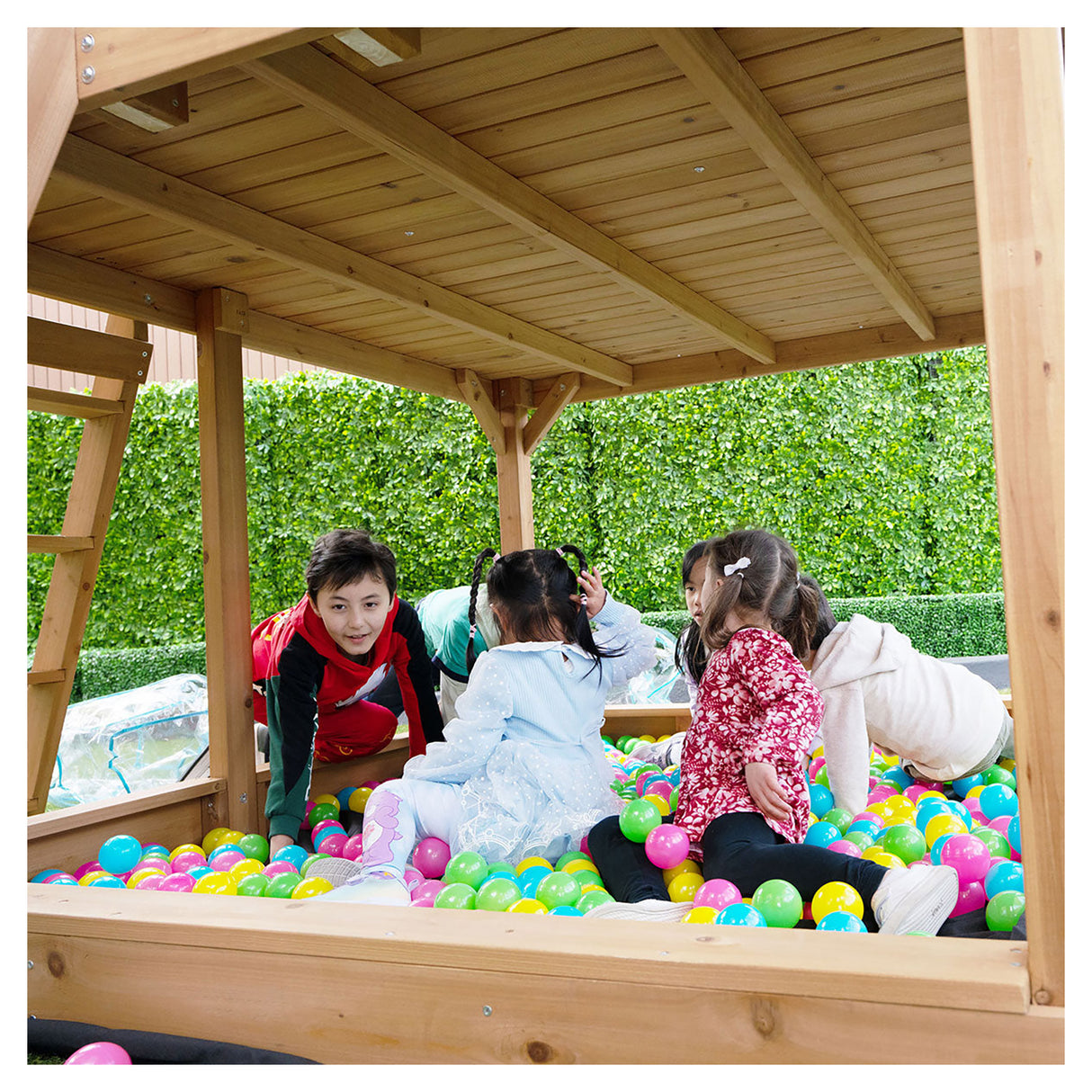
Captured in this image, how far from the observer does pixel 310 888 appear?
2.85 metres

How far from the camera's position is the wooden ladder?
3439mm

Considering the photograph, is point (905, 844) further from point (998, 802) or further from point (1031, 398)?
point (1031, 398)

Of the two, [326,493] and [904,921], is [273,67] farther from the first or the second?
[326,493]

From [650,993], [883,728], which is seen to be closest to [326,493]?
[883,728]

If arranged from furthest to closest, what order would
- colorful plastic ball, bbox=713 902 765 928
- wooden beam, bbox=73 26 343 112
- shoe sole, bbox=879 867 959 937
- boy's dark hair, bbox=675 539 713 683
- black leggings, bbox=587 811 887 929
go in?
boy's dark hair, bbox=675 539 713 683
black leggings, bbox=587 811 887 929
colorful plastic ball, bbox=713 902 765 928
shoe sole, bbox=879 867 959 937
wooden beam, bbox=73 26 343 112

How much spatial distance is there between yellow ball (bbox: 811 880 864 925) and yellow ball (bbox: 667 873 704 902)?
0.48 meters

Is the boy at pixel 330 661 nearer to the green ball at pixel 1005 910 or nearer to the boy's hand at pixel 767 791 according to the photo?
the boy's hand at pixel 767 791

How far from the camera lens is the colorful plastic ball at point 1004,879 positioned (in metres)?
2.54

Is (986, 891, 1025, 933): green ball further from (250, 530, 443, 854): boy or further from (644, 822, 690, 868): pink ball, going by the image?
(250, 530, 443, 854): boy

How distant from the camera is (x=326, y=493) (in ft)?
30.8

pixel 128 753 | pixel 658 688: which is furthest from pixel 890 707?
pixel 128 753

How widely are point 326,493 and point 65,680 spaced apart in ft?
19.6

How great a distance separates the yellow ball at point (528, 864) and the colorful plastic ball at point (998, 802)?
1631mm

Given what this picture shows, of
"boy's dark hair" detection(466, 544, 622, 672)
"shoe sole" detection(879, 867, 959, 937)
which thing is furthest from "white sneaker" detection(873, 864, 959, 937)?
"boy's dark hair" detection(466, 544, 622, 672)
